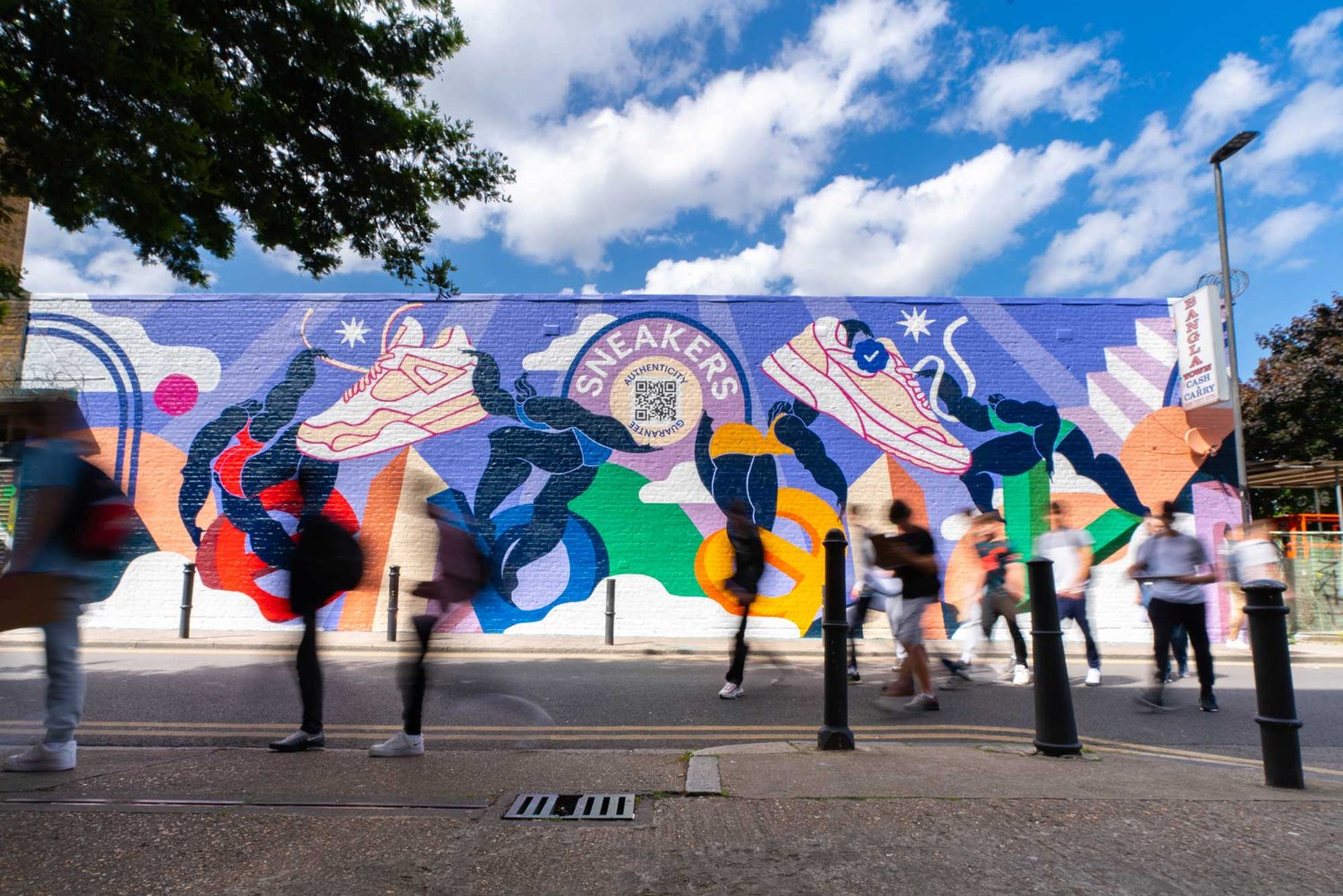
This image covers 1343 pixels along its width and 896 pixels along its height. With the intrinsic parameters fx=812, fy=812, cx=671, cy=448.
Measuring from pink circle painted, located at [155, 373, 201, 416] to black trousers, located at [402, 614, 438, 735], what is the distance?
10876 millimetres

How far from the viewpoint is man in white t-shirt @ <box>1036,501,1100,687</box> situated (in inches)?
324

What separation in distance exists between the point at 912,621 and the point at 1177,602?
2.51 m

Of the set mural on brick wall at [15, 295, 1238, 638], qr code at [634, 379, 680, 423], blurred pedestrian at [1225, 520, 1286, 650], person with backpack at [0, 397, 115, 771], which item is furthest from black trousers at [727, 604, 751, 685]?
qr code at [634, 379, 680, 423]

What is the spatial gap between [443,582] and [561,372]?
8.52 meters

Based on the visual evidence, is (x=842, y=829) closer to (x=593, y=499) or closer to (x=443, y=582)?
(x=443, y=582)

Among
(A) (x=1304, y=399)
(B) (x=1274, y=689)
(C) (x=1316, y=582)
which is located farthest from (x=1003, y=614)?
(A) (x=1304, y=399)

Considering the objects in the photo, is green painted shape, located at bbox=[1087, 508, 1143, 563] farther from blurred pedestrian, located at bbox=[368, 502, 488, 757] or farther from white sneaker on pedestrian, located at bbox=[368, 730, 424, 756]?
white sneaker on pedestrian, located at bbox=[368, 730, 424, 756]

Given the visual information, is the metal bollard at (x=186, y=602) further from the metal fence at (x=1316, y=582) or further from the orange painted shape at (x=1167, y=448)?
the metal fence at (x=1316, y=582)

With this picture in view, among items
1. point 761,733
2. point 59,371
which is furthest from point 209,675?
point 59,371

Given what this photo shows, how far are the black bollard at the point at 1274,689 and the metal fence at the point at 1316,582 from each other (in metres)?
11.5

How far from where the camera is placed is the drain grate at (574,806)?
3572 millimetres

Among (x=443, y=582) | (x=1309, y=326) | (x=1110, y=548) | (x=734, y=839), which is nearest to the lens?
(x=734, y=839)

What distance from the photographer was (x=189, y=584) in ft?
38.4

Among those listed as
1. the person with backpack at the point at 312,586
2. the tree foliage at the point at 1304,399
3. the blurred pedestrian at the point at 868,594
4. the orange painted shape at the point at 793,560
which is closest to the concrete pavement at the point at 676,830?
the person with backpack at the point at 312,586
